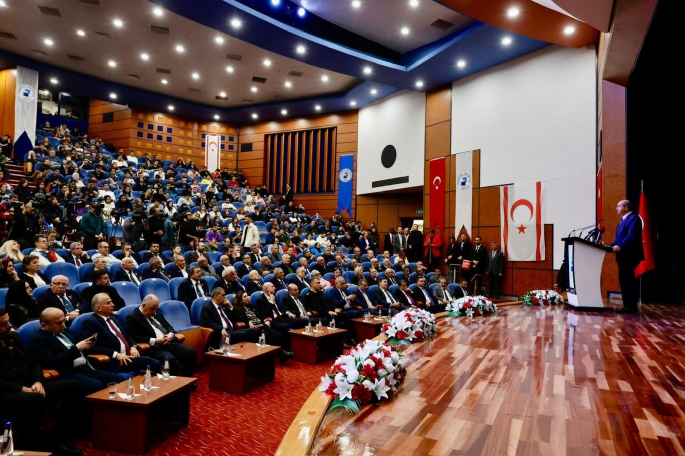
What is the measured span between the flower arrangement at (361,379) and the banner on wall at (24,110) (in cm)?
1118

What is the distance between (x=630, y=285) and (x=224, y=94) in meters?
10.7

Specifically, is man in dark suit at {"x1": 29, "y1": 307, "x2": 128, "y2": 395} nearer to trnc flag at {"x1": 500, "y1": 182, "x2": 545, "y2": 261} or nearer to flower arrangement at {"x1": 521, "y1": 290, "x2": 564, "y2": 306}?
flower arrangement at {"x1": 521, "y1": 290, "x2": 564, "y2": 306}

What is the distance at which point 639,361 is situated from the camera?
8.45 feet

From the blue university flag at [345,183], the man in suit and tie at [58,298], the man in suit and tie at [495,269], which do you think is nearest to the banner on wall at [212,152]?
the blue university flag at [345,183]

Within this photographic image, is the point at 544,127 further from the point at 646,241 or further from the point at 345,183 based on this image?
the point at 345,183

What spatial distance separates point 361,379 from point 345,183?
33.8ft

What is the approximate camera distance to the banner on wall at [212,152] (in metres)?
14.0

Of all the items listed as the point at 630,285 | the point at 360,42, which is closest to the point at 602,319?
the point at 630,285

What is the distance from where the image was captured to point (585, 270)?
432cm

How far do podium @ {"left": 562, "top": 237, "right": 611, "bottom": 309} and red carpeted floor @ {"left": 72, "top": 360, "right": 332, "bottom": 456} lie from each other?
2.68 meters

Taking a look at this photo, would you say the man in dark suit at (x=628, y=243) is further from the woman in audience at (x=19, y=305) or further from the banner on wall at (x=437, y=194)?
the banner on wall at (x=437, y=194)

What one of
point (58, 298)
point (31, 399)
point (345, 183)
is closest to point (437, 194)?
point (345, 183)

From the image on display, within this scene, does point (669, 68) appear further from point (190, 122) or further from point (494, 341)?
point (190, 122)

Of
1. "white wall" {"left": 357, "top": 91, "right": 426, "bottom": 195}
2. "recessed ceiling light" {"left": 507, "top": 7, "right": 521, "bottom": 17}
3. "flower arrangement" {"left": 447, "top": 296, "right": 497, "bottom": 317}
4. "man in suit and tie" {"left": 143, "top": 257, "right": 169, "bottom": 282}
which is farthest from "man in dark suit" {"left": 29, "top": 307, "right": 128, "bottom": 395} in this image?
"white wall" {"left": 357, "top": 91, "right": 426, "bottom": 195}
